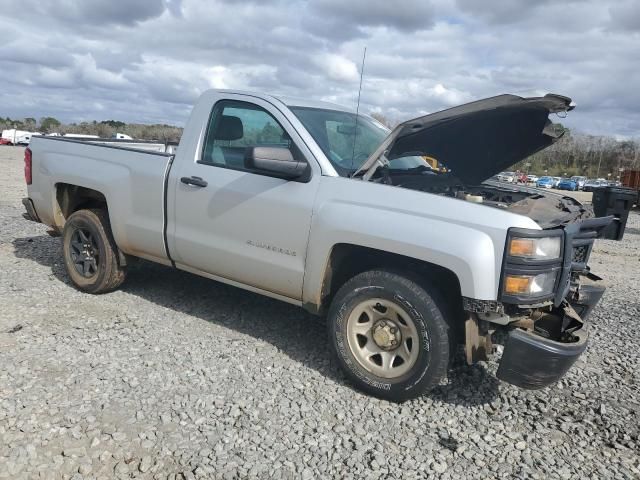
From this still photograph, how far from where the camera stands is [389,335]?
12.0 ft

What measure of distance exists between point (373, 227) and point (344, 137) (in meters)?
1.18

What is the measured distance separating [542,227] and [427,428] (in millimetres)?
1442

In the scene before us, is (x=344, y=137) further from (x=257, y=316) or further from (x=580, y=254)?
(x=580, y=254)

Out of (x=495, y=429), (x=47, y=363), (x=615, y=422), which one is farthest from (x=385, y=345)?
(x=47, y=363)

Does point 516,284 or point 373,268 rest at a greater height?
point 516,284

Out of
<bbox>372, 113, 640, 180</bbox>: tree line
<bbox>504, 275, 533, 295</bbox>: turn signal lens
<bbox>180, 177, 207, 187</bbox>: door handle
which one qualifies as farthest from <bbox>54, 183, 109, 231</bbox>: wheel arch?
<bbox>372, 113, 640, 180</bbox>: tree line

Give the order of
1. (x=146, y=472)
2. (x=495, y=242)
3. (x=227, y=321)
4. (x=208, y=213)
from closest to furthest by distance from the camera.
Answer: (x=146, y=472)
(x=495, y=242)
(x=208, y=213)
(x=227, y=321)

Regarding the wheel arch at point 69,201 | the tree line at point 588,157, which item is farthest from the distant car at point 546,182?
the wheel arch at point 69,201

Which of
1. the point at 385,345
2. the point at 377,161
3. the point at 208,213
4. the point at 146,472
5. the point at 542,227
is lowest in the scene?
the point at 146,472

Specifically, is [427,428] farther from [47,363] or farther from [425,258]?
[47,363]

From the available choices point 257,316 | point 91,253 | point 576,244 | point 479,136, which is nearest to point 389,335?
point 576,244

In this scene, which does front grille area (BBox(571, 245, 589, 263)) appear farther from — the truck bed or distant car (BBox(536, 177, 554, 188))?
distant car (BBox(536, 177, 554, 188))

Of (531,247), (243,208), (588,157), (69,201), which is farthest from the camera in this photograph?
(588,157)

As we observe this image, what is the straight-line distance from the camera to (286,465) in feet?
9.74
